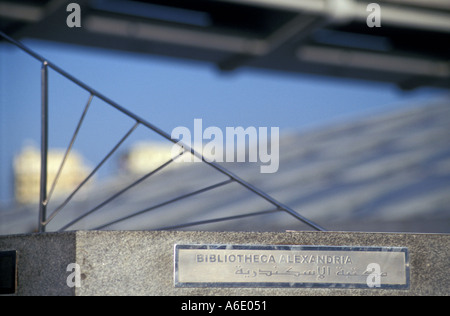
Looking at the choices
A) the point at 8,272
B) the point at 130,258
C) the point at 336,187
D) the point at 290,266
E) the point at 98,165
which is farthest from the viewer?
the point at 336,187

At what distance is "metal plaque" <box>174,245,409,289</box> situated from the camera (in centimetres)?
374

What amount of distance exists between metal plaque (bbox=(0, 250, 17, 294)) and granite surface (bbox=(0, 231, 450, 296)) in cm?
4

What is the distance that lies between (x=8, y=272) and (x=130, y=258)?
75cm

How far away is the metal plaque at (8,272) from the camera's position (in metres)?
3.94

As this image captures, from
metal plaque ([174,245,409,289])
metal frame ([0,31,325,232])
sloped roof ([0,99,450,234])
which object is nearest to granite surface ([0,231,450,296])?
metal plaque ([174,245,409,289])

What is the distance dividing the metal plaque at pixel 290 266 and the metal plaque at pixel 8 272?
901 mm

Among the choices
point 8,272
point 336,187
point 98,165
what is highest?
point 336,187

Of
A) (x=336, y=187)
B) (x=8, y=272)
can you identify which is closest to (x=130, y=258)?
(x=8, y=272)

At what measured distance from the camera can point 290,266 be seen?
151 inches

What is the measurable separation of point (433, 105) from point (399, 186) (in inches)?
266

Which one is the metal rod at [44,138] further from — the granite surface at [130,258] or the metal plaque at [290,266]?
the metal plaque at [290,266]

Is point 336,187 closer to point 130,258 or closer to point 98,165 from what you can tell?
point 98,165

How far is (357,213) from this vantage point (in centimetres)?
1072

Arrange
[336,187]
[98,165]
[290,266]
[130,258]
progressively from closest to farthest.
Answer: [130,258] → [290,266] → [98,165] → [336,187]
